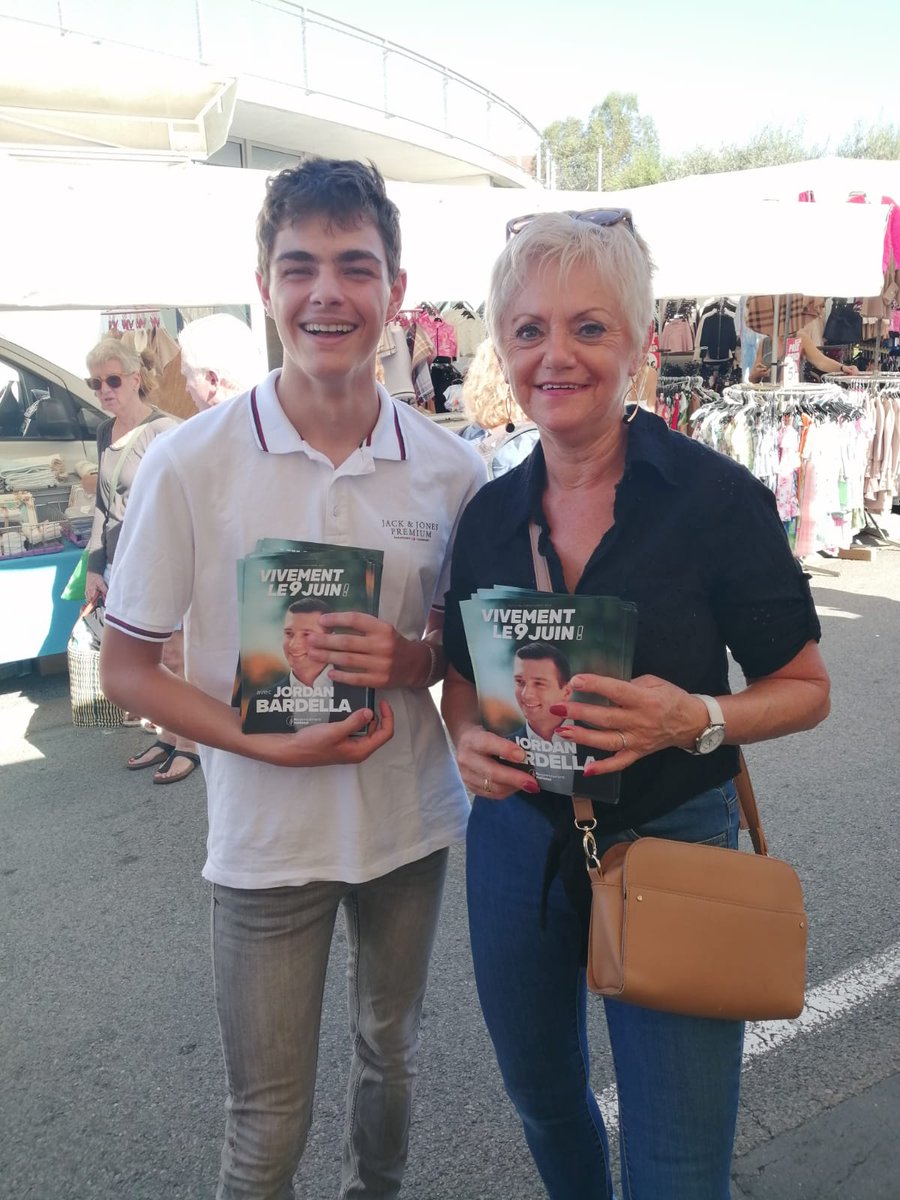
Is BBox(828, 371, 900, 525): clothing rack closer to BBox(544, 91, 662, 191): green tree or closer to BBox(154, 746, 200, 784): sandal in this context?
BBox(154, 746, 200, 784): sandal

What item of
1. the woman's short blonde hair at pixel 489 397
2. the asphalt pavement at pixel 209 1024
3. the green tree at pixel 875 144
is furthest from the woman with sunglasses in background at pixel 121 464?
the green tree at pixel 875 144

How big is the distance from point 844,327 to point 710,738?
967cm

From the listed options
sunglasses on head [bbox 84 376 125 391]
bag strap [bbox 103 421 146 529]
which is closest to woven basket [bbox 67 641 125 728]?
bag strap [bbox 103 421 146 529]

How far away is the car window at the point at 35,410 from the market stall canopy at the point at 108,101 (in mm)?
1786

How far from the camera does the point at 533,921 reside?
157 cm

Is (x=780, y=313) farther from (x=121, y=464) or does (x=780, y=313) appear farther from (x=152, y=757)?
(x=152, y=757)

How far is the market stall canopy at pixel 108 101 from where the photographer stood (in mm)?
5648

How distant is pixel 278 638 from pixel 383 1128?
102 cm

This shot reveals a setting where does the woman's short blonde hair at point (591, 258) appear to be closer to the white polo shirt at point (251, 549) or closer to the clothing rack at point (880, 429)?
the white polo shirt at point (251, 549)

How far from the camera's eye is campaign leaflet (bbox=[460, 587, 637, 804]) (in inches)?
54.1

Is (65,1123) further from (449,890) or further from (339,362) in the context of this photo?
(339,362)

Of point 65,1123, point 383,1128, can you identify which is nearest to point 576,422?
point 383,1128

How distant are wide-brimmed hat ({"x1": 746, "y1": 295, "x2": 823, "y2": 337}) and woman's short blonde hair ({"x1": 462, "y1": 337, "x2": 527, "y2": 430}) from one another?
551 cm

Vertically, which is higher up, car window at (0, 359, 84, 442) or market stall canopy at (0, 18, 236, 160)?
market stall canopy at (0, 18, 236, 160)
